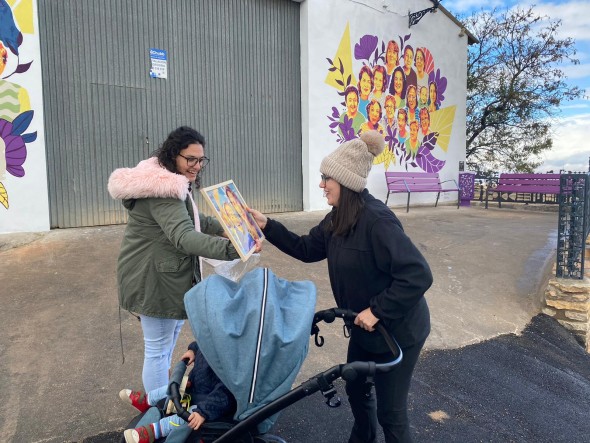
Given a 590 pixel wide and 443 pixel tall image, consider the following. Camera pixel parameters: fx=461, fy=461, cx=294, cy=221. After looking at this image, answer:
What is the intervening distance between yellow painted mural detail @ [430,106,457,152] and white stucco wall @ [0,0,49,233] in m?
9.57

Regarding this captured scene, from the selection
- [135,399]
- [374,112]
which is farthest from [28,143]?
[374,112]

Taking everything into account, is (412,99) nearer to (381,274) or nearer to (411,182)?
(411,182)

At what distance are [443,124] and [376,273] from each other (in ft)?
38.1

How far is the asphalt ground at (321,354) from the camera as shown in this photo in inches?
121

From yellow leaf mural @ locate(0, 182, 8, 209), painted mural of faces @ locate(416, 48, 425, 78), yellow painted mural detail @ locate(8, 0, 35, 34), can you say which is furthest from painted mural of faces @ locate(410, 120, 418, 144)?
yellow leaf mural @ locate(0, 182, 8, 209)

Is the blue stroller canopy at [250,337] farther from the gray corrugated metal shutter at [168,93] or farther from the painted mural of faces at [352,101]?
the painted mural of faces at [352,101]

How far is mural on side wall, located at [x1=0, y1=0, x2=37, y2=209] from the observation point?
20.8 feet

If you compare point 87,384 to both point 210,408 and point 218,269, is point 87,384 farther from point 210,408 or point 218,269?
point 210,408

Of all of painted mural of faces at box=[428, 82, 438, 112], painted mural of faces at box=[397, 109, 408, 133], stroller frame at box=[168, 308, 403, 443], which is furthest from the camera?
painted mural of faces at box=[428, 82, 438, 112]

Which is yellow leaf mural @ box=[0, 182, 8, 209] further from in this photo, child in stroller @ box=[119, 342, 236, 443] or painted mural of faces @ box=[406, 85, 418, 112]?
A: painted mural of faces @ box=[406, 85, 418, 112]

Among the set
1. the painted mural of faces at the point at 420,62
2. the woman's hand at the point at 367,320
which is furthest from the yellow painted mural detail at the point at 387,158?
the woman's hand at the point at 367,320

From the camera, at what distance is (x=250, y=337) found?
1978 millimetres

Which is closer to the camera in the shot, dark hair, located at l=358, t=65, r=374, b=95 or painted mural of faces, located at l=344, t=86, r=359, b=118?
painted mural of faces, located at l=344, t=86, r=359, b=118

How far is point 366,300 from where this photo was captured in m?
2.42
